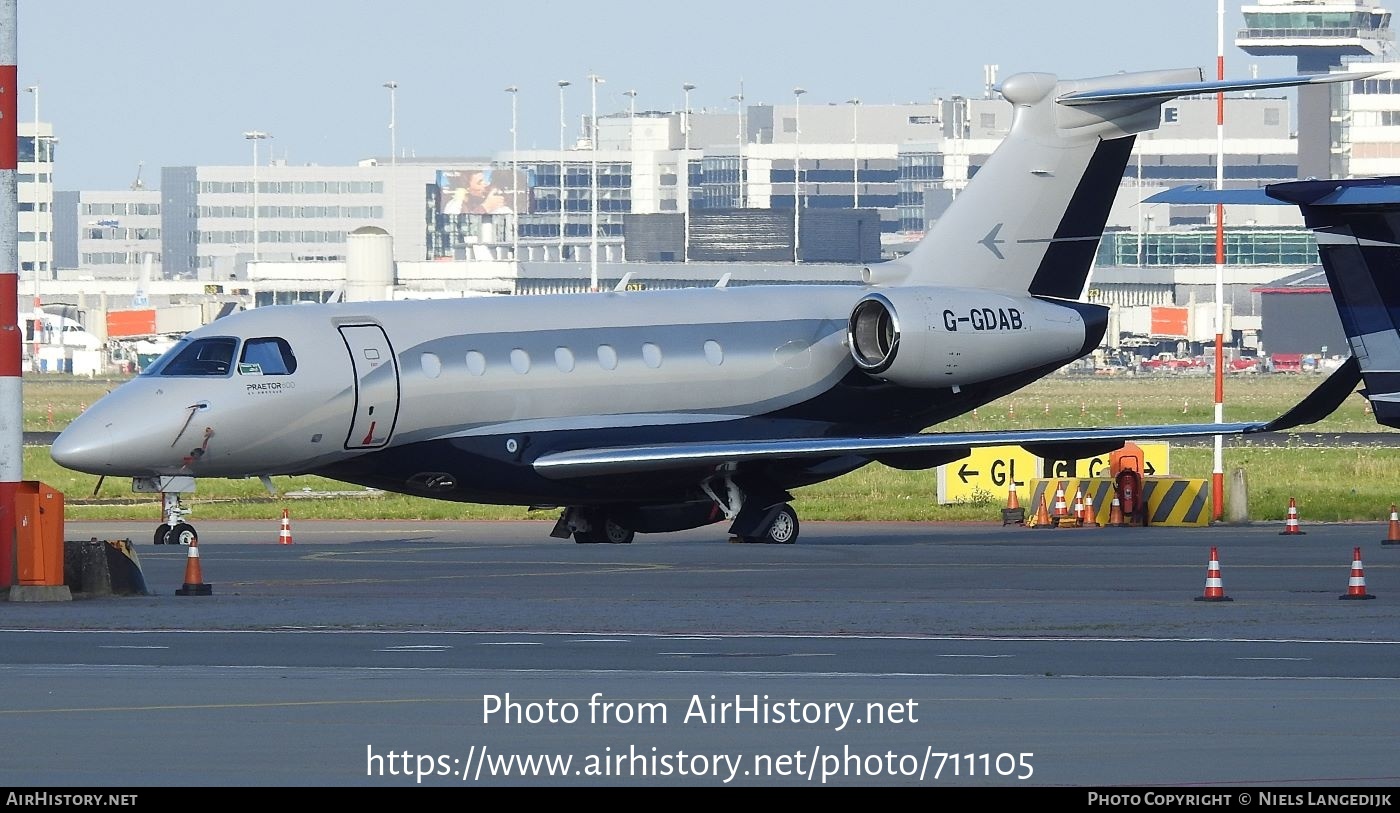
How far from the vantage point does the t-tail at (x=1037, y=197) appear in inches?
1294

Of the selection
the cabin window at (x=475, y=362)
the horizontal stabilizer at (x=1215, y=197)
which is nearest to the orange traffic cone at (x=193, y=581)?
the cabin window at (x=475, y=362)

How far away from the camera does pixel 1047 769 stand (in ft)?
36.0

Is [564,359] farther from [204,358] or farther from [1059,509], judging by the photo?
[1059,509]

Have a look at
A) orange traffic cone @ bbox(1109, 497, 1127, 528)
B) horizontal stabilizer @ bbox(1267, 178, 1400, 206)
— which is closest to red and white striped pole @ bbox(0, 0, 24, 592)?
horizontal stabilizer @ bbox(1267, 178, 1400, 206)

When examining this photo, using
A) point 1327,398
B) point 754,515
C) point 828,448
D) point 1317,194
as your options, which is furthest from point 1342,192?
point 754,515

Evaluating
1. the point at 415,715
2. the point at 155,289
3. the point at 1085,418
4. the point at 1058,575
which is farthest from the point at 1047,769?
the point at 155,289

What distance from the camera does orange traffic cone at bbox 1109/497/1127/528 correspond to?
116 ft

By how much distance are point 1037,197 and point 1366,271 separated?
408 inches

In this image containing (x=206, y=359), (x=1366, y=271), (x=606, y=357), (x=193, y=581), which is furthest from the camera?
(x=606, y=357)

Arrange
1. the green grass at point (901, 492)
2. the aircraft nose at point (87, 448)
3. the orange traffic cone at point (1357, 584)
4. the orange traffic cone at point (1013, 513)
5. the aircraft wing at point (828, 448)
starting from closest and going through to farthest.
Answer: the orange traffic cone at point (1357, 584) < the aircraft nose at point (87, 448) < the aircraft wing at point (828, 448) < the orange traffic cone at point (1013, 513) < the green grass at point (901, 492)

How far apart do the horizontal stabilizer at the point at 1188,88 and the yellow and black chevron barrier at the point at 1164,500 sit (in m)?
6.34

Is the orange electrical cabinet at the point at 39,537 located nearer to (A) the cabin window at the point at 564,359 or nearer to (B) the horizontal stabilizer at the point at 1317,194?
(A) the cabin window at the point at 564,359

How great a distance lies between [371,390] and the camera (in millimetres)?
28406

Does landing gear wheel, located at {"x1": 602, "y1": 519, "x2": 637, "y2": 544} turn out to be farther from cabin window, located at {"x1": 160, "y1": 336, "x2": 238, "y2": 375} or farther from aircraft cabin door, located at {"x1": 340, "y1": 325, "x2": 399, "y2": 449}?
cabin window, located at {"x1": 160, "y1": 336, "x2": 238, "y2": 375}
